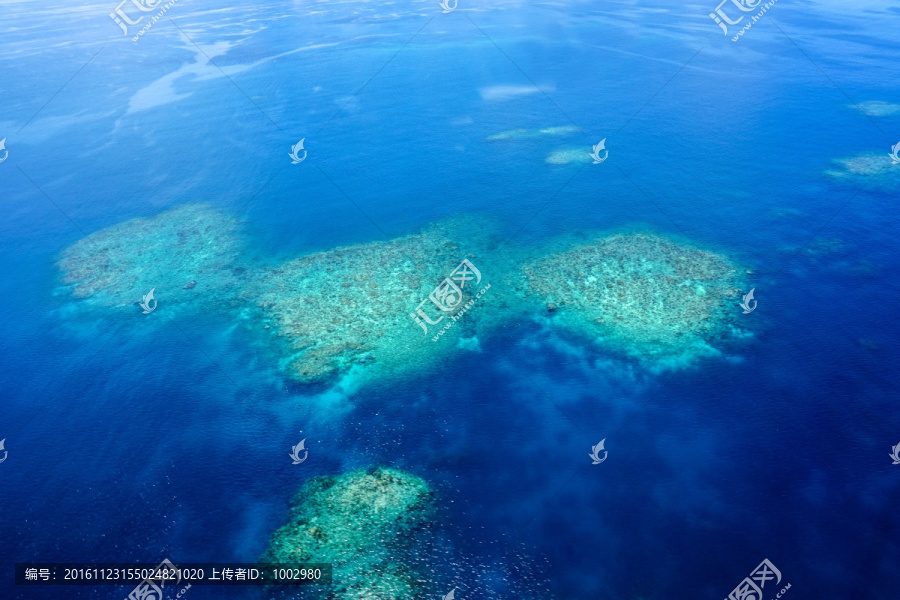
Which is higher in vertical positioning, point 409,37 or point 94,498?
point 409,37

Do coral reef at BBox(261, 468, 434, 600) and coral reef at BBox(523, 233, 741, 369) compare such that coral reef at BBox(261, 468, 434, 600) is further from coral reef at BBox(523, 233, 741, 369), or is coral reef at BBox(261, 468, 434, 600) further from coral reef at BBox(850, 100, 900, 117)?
coral reef at BBox(850, 100, 900, 117)

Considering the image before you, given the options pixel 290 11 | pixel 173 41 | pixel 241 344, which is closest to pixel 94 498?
pixel 241 344

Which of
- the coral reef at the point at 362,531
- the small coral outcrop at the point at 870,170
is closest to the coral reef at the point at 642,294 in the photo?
the coral reef at the point at 362,531

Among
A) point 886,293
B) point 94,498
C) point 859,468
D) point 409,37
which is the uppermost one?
point 409,37

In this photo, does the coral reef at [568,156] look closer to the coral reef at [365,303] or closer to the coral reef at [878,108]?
the coral reef at [365,303]

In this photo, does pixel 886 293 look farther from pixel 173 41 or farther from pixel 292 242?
pixel 173 41

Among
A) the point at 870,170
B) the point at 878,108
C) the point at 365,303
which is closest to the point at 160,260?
the point at 365,303
